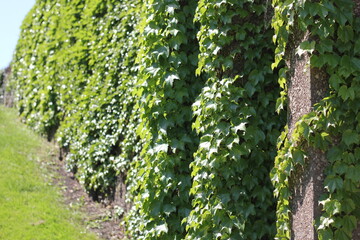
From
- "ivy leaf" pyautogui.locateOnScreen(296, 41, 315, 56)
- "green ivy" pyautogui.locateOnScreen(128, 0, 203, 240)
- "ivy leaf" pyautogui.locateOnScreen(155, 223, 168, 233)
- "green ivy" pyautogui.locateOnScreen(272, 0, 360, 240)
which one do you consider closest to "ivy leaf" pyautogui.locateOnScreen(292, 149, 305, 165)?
"green ivy" pyautogui.locateOnScreen(272, 0, 360, 240)

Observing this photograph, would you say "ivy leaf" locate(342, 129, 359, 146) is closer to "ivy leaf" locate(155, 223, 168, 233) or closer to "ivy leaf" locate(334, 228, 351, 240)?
"ivy leaf" locate(334, 228, 351, 240)

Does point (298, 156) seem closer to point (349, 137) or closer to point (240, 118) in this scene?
point (349, 137)

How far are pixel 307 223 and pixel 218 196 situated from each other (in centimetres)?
94

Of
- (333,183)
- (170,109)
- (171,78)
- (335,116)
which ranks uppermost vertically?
(171,78)

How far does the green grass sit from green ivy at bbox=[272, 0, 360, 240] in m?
4.01

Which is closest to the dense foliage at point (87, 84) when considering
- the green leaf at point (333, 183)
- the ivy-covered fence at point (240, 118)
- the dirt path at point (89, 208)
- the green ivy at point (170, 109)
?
the dirt path at point (89, 208)

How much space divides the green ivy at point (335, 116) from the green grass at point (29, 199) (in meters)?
4.01

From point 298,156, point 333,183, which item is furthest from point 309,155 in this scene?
point 333,183

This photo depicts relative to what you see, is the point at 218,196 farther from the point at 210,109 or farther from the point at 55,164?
the point at 55,164

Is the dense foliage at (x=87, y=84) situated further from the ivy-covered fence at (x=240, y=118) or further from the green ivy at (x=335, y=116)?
the green ivy at (x=335, y=116)

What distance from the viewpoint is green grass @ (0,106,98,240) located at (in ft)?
23.9

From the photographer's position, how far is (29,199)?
27.2ft

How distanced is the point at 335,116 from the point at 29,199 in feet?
17.8

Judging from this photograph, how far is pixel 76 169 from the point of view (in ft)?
32.3
